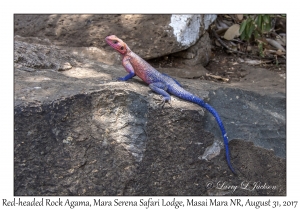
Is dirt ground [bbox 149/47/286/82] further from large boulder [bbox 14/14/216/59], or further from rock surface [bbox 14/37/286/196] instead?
rock surface [bbox 14/37/286/196]

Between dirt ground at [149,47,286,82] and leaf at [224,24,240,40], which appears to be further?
leaf at [224,24,240,40]

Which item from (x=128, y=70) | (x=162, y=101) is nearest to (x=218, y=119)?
(x=162, y=101)

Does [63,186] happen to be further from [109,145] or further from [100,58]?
[100,58]

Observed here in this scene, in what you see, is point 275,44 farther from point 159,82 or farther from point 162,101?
point 162,101

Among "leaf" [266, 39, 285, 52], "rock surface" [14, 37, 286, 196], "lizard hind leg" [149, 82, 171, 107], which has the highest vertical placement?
"leaf" [266, 39, 285, 52]

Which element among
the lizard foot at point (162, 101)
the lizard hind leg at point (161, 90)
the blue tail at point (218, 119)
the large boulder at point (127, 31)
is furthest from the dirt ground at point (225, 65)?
the lizard foot at point (162, 101)

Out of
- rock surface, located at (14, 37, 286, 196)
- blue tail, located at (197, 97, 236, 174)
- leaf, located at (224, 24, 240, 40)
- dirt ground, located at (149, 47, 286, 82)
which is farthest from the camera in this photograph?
leaf, located at (224, 24, 240, 40)

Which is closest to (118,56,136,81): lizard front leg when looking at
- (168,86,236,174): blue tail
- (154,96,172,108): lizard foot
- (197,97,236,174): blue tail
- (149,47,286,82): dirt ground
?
(168,86,236,174): blue tail
